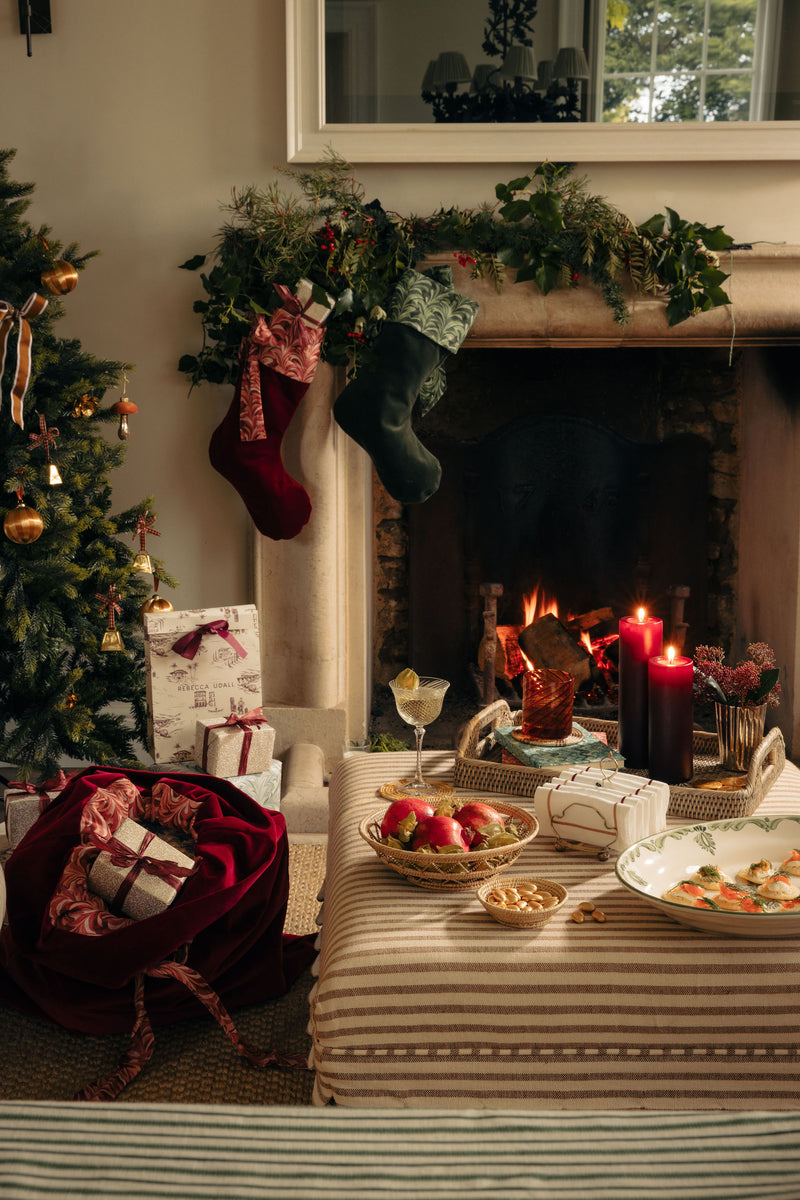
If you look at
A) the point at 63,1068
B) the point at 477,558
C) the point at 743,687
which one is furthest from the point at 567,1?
the point at 63,1068

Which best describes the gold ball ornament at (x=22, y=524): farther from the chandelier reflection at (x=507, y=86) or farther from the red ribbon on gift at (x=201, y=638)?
the chandelier reflection at (x=507, y=86)

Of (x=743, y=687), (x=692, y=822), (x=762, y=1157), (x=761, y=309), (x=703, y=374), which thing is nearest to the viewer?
(x=762, y=1157)

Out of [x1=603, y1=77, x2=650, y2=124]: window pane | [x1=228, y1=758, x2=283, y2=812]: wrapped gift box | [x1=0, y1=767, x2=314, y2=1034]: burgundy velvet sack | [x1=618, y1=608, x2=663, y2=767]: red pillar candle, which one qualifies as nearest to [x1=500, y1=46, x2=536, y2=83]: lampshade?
[x1=603, y1=77, x2=650, y2=124]: window pane

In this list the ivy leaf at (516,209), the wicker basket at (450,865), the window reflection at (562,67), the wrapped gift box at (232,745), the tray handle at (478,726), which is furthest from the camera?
the window reflection at (562,67)

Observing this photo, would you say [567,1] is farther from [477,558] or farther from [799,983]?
[799,983]

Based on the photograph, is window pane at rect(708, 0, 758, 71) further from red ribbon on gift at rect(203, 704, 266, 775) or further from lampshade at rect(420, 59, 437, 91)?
red ribbon on gift at rect(203, 704, 266, 775)

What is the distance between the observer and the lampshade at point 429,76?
2746 millimetres

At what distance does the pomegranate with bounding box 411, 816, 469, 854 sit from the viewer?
1268 millimetres

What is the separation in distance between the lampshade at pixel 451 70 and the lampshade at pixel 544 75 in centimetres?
19

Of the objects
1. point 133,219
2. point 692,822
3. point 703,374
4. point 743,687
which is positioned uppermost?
point 133,219

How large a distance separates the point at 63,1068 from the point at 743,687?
4.17 ft

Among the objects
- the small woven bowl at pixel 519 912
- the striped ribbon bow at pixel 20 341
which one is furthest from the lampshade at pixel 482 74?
the small woven bowl at pixel 519 912

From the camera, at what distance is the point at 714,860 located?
1.33m

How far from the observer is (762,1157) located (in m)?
0.53
